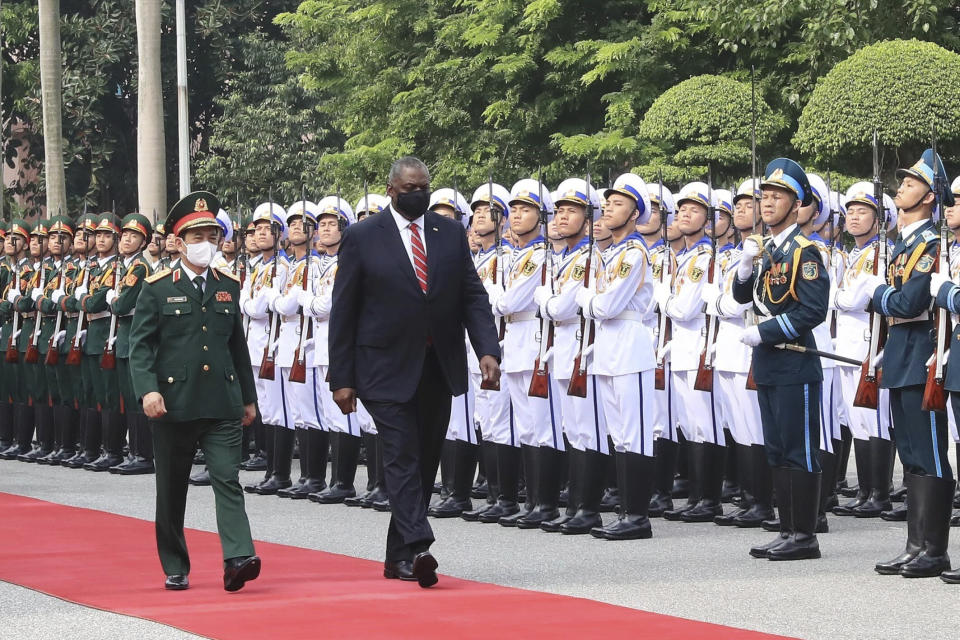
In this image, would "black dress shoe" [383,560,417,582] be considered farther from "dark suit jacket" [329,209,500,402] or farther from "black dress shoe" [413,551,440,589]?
"dark suit jacket" [329,209,500,402]

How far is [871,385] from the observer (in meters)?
9.57

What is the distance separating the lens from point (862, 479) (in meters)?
11.4

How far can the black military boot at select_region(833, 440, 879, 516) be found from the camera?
37.1 feet

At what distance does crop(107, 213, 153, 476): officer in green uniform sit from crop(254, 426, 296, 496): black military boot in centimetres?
139

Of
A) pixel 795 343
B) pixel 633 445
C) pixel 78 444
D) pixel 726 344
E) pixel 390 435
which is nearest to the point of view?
pixel 390 435

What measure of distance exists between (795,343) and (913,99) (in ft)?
29.8

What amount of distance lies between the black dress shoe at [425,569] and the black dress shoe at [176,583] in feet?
3.52

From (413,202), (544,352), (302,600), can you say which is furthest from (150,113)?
(302,600)

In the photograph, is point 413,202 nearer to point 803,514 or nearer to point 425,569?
point 425,569

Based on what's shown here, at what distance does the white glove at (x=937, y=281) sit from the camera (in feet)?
26.8

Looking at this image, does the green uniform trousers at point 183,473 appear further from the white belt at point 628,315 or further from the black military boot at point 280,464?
the black military boot at point 280,464

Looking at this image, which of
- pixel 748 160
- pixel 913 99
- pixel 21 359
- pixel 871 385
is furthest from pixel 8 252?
pixel 871 385

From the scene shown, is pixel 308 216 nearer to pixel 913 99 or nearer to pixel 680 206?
pixel 680 206

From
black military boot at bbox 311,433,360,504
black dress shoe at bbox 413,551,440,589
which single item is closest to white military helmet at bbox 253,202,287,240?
black military boot at bbox 311,433,360,504
